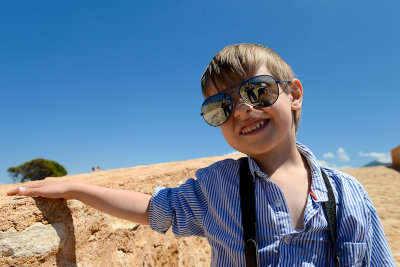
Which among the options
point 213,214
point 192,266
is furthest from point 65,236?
point 192,266

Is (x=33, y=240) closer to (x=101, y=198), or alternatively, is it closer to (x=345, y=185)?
(x=101, y=198)

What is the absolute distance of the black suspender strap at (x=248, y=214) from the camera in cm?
131

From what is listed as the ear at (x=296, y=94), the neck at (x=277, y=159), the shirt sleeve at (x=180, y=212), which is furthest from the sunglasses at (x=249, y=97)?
the shirt sleeve at (x=180, y=212)

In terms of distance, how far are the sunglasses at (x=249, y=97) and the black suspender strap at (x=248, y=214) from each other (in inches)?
11.8

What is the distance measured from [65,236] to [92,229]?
0.20 meters

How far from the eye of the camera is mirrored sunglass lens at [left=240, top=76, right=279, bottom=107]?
1.49 metres

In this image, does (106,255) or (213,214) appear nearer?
(213,214)

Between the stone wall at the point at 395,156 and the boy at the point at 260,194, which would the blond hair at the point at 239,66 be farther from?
the stone wall at the point at 395,156

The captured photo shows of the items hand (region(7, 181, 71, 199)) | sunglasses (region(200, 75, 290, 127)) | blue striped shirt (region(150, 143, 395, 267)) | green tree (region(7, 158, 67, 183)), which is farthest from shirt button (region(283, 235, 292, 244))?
green tree (region(7, 158, 67, 183))

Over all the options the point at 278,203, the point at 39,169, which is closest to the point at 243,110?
the point at 278,203

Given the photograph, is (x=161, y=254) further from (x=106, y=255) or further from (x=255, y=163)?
(x=255, y=163)

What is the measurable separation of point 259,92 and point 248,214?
0.59 meters

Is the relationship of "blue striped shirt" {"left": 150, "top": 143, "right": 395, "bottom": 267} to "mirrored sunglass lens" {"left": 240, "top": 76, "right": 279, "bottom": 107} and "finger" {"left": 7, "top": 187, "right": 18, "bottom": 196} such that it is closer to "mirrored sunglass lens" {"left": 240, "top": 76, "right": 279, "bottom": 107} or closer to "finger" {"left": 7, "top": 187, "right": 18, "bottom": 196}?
"mirrored sunglass lens" {"left": 240, "top": 76, "right": 279, "bottom": 107}

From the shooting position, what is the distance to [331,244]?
1.41m
